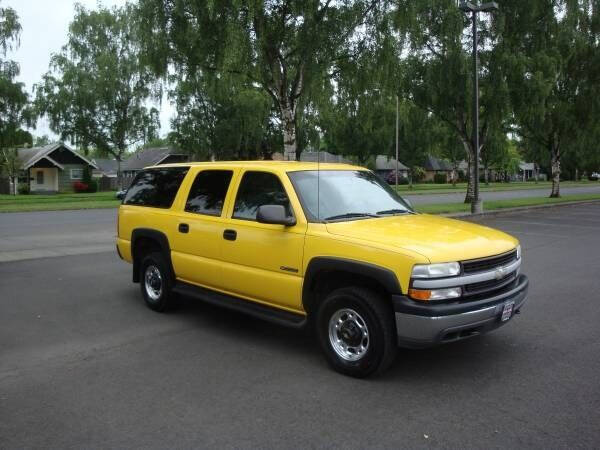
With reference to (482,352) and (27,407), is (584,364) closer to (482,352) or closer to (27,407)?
(482,352)

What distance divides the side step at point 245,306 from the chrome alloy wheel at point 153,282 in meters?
0.42

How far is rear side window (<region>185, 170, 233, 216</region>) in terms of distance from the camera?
611 centimetres

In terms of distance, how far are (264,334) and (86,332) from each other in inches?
76.2

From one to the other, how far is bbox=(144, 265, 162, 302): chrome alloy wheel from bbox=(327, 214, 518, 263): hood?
285 centimetres

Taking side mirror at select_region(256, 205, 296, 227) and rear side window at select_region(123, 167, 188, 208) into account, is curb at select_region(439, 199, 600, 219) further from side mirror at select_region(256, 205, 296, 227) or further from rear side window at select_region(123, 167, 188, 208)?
side mirror at select_region(256, 205, 296, 227)

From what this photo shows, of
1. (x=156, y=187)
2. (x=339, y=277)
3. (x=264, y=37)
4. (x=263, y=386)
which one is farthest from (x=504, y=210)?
(x=263, y=386)

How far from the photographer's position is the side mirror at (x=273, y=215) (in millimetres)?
5047

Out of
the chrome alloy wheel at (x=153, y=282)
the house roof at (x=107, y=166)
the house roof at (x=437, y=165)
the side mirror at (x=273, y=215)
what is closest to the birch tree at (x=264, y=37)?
the chrome alloy wheel at (x=153, y=282)

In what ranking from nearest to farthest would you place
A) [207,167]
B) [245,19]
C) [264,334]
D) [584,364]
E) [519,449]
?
[519,449] → [584,364] → [264,334] → [207,167] → [245,19]

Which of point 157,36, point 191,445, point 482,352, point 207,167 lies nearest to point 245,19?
point 157,36

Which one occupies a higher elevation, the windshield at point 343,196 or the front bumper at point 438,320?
the windshield at point 343,196

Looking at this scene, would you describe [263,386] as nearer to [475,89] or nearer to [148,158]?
[475,89]

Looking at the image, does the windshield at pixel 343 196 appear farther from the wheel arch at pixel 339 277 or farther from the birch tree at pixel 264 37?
the birch tree at pixel 264 37

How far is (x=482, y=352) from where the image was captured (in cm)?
533
